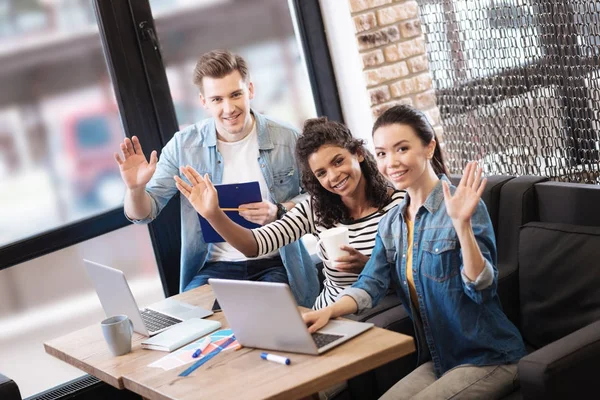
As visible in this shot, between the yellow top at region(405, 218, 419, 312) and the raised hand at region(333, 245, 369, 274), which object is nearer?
the yellow top at region(405, 218, 419, 312)

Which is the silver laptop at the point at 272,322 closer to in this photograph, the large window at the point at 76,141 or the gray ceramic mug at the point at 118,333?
the gray ceramic mug at the point at 118,333

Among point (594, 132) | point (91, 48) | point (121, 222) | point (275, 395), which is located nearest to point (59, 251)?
point (121, 222)

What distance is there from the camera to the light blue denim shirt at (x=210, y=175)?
135 inches

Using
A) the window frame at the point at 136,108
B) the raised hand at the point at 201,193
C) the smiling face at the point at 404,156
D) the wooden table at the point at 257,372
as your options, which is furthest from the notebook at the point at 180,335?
the window frame at the point at 136,108

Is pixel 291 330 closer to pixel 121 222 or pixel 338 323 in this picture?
pixel 338 323

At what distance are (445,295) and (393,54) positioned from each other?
1807 millimetres

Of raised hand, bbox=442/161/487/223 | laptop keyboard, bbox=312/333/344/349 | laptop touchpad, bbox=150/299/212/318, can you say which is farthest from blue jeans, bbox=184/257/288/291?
raised hand, bbox=442/161/487/223


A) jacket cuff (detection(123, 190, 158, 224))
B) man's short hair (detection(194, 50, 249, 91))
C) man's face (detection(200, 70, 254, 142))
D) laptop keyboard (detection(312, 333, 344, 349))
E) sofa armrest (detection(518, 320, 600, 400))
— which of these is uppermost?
man's short hair (detection(194, 50, 249, 91))

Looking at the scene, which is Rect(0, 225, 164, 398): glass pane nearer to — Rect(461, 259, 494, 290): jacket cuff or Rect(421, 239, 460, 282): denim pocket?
Rect(421, 239, 460, 282): denim pocket

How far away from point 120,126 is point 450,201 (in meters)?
Answer: 1.86

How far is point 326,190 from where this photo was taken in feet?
9.59

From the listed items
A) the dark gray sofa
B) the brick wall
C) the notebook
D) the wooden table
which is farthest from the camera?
the brick wall

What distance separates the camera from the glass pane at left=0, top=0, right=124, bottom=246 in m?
3.37

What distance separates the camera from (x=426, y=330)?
8.04 feet
